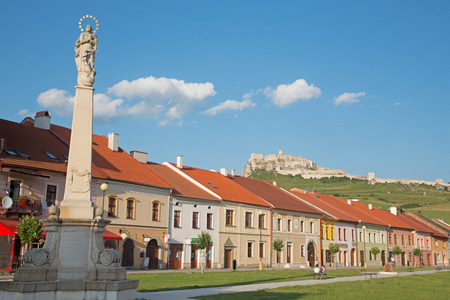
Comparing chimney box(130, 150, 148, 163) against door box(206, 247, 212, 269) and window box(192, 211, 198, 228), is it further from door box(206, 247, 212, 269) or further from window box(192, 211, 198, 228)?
door box(206, 247, 212, 269)

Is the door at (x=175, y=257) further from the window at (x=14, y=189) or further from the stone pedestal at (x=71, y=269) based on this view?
the stone pedestal at (x=71, y=269)

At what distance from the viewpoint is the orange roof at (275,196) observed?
4725cm

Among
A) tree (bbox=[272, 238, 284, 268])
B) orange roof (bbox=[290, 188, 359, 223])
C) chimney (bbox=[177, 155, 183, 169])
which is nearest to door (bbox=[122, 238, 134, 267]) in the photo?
chimney (bbox=[177, 155, 183, 169])

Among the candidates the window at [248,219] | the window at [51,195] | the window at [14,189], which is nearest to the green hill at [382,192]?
the window at [248,219]

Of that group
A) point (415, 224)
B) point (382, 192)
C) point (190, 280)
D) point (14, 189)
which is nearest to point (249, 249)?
point (190, 280)

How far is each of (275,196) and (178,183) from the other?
542 inches

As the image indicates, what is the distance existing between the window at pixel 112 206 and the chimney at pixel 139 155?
8.32m

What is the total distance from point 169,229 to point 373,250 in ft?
96.4

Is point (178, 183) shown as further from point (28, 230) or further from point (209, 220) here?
point (28, 230)

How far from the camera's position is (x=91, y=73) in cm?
1369

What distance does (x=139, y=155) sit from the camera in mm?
40500

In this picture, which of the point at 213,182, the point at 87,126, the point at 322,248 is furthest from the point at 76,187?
the point at 322,248

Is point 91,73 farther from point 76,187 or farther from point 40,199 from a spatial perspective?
point 40,199

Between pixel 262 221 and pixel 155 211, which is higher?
pixel 155 211
